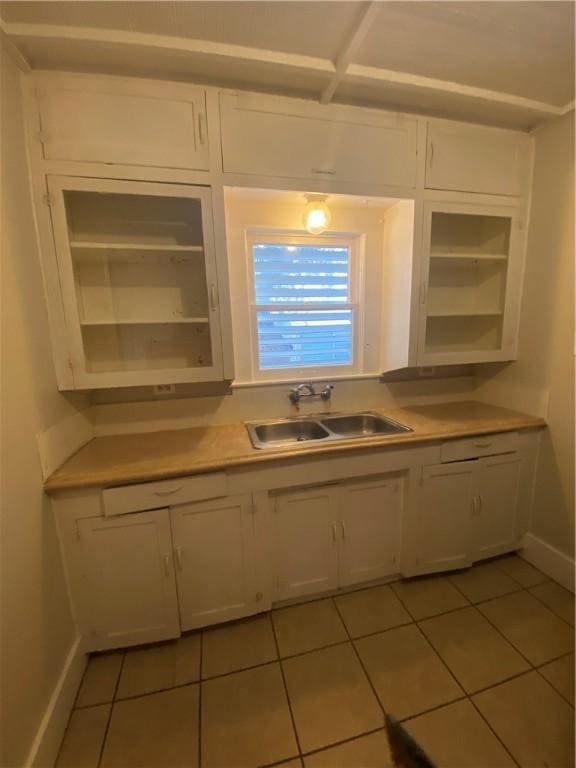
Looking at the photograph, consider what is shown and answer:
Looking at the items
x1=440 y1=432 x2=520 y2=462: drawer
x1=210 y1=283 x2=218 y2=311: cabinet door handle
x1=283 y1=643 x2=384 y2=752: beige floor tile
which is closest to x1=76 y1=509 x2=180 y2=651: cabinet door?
x1=283 y1=643 x2=384 y2=752: beige floor tile

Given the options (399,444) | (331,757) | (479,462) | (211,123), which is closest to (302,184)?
(211,123)

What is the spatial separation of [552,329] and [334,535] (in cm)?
167

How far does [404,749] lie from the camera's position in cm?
75

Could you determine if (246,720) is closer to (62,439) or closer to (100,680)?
(100,680)

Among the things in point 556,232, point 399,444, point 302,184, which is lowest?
point 399,444

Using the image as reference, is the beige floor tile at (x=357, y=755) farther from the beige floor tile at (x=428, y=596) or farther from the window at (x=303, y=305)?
the window at (x=303, y=305)

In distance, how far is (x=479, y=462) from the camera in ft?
5.76

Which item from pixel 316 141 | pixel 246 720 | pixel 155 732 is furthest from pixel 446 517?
pixel 316 141

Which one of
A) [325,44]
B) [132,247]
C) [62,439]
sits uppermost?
[325,44]

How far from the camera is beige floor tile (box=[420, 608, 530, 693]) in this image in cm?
131

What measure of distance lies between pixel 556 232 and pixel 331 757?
2.58 m

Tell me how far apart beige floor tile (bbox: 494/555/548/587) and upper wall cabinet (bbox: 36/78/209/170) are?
274cm

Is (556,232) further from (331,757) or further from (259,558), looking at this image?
(331,757)

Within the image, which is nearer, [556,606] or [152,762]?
[152,762]
